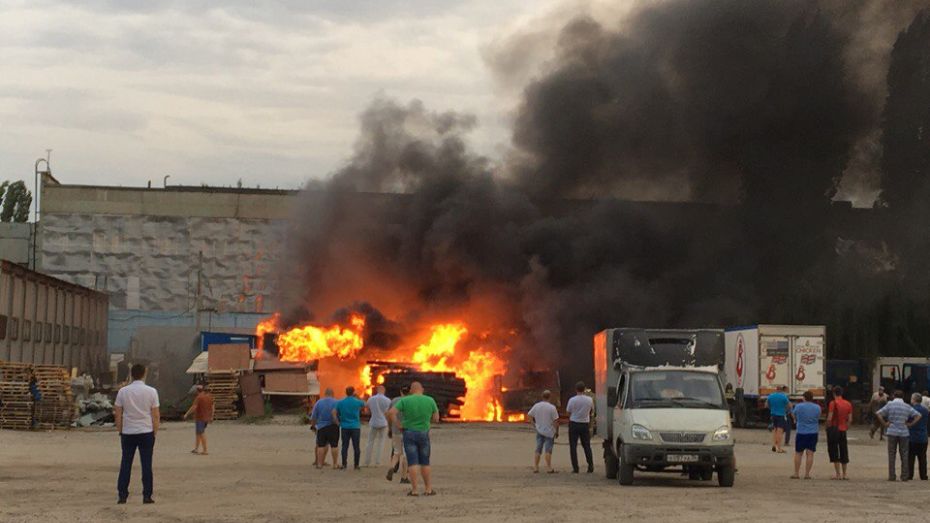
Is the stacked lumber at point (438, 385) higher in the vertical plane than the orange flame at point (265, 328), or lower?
lower

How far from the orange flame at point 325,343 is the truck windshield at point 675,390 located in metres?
32.0

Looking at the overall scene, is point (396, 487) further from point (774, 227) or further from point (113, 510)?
point (774, 227)

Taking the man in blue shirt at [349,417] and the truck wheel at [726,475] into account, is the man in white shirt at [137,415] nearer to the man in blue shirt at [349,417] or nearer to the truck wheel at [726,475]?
the man in blue shirt at [349,417]

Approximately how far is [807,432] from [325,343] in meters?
32.3

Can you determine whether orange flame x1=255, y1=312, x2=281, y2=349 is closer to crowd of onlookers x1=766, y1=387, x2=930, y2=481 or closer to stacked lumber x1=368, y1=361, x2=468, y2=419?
stacked lumber x1=368, y1=361, x2=468, y2=419

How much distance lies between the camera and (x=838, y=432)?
2327cm

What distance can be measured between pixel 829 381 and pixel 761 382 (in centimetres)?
1123

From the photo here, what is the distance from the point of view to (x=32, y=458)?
2580 cm

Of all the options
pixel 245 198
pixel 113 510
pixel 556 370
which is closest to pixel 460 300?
pixel 556 370

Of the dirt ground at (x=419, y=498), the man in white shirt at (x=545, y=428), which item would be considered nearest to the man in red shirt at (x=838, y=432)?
the dirt ground at (x=419, y=498)

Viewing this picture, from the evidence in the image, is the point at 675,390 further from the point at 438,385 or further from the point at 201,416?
the point at 438,385

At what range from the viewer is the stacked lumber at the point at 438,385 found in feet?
150

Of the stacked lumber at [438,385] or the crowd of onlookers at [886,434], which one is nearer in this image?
the crowd of onlookers at [886,434]

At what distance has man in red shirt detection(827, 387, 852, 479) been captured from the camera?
22953mm
